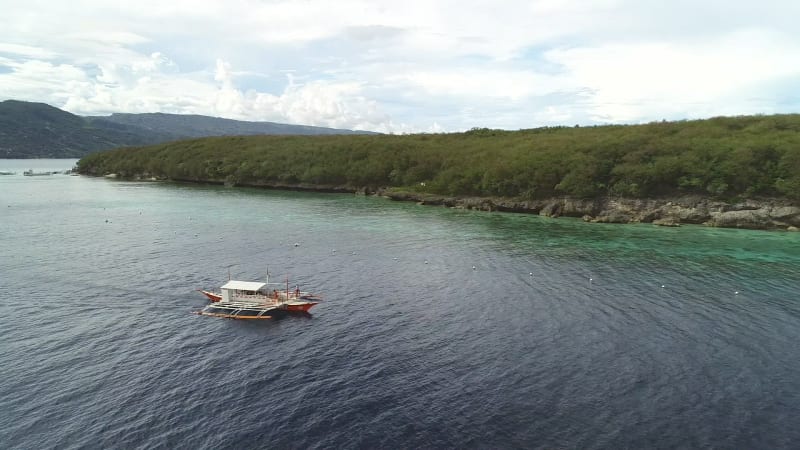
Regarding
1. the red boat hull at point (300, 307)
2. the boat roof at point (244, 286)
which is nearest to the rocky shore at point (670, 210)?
the red boat hull at point (300, 307)

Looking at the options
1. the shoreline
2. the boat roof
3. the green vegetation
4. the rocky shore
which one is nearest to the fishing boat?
the boat roof

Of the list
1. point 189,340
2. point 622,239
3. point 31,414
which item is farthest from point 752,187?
point 31,414

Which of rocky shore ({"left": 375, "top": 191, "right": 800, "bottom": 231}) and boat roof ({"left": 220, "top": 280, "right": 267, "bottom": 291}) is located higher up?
rocky shore ({"left": 375, "top": 191, "right": 800, "bottom": 231})

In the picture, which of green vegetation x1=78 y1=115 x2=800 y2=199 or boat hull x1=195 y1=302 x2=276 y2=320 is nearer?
boat hull x1=195 y1=302 x2=276 y2=320

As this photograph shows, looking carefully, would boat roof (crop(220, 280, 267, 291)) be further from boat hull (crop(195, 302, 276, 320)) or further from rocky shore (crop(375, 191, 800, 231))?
rocky shore (crop(375, 191, 800, 231))

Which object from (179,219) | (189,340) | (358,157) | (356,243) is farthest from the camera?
(358,157)

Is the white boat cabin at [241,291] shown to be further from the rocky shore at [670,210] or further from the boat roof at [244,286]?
the rocky shore at [670,210]

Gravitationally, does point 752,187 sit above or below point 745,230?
above

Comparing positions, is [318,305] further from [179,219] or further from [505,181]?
[505,181]
